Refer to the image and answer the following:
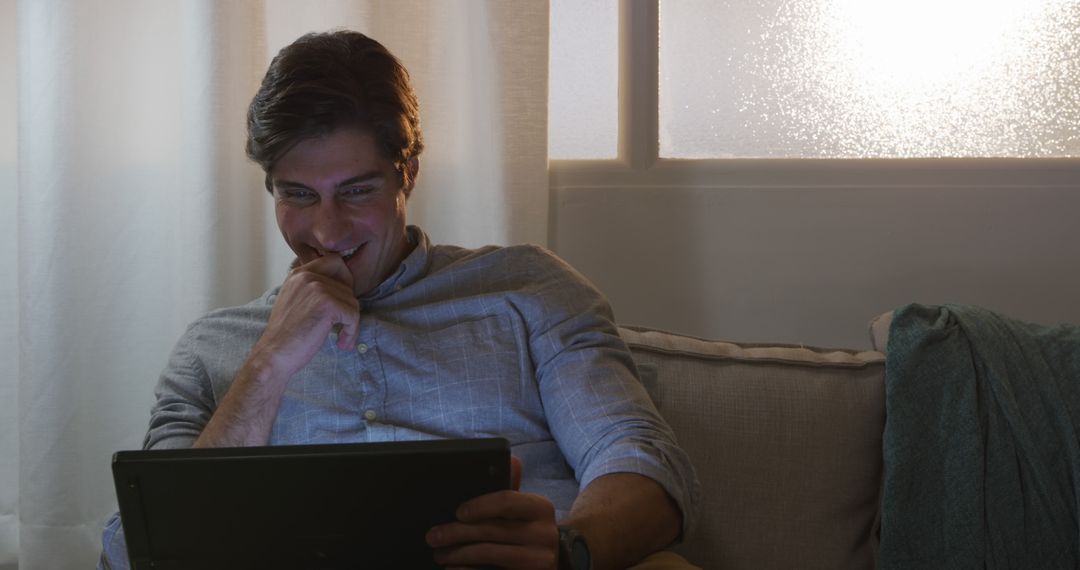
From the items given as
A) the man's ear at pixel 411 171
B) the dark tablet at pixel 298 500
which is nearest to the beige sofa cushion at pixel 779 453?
the man's ear at pixel 411 171

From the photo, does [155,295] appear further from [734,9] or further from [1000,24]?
[1000,24]

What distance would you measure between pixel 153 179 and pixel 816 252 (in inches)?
49.0

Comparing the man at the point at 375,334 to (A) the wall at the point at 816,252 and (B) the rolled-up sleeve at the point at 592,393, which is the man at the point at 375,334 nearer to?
(B) the rolled-up sleeve at the point at 592,393

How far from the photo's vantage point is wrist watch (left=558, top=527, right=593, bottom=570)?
1.14m

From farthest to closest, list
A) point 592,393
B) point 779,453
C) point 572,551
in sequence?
point 779,453 → point 592,393 → point 572,551

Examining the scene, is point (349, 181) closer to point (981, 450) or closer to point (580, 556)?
point (580, 556)

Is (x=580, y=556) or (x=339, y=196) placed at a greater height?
(x=339, y=196)

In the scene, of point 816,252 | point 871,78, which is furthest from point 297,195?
point 871,78

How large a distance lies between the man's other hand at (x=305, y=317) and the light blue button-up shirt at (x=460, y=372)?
0.07 m

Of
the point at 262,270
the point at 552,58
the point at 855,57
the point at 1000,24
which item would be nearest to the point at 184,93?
the point at 262,270

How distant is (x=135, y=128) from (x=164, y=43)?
167mm

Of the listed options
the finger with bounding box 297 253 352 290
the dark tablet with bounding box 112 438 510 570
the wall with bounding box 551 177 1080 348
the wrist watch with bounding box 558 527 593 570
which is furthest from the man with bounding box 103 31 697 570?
the wall with bounding box 551 177 1080 348

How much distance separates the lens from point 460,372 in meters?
1.50

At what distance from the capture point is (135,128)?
211 centimetres
